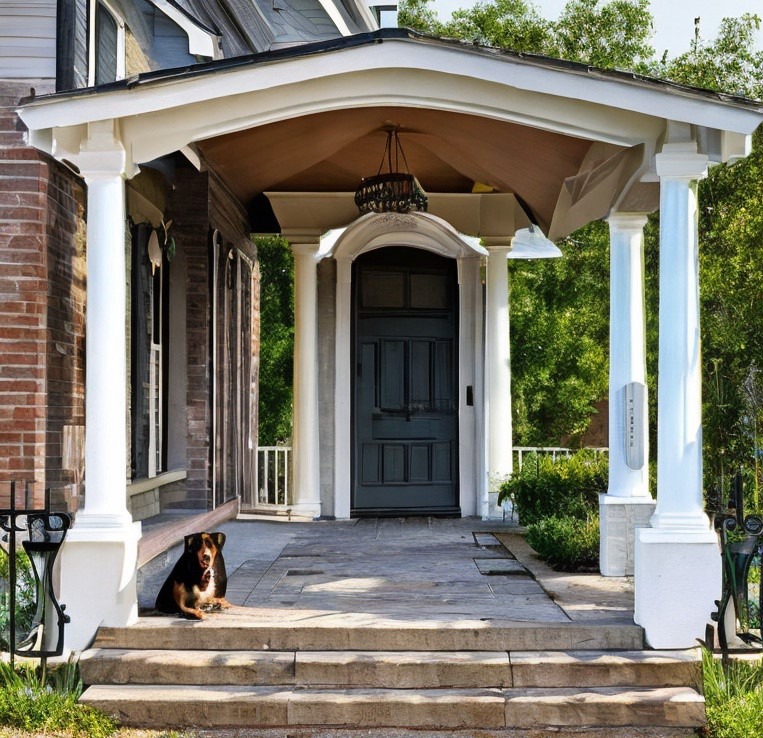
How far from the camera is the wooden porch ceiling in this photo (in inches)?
285

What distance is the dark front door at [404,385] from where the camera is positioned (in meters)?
10.9

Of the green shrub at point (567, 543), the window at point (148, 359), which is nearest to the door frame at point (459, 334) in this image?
the window at point (148, 359)

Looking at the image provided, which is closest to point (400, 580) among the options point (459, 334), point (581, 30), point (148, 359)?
point (148, 359)

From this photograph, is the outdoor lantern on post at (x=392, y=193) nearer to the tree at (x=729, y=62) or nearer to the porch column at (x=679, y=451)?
the porch column at (x=679, y=451)

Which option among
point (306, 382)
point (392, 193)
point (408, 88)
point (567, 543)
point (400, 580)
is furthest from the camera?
point (306, 382)

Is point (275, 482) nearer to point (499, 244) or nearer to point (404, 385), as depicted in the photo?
point (404, 385)

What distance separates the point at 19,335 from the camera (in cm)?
620

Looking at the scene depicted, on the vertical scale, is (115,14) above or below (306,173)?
above

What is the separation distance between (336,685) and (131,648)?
1123mm

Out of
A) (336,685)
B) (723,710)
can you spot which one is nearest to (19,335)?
(336,685)

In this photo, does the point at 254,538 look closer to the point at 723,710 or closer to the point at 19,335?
the point at 19,335

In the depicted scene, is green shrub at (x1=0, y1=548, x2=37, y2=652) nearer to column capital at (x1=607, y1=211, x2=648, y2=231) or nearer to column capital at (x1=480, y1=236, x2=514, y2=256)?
column capital at (x1=607, y1=211, x2=648, y2=231)

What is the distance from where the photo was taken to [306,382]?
1067 cm

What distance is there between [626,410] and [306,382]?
4299 mm
